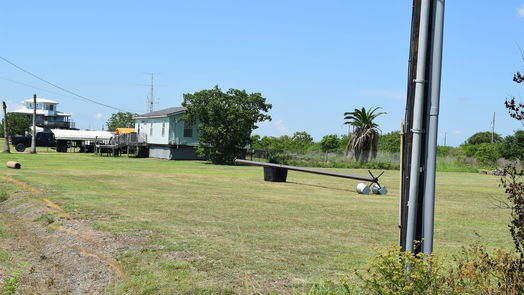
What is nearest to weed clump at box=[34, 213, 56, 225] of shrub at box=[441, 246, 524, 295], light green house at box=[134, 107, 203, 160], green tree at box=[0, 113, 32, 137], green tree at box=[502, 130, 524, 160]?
shrub at box=[441, 246, 524, 295]

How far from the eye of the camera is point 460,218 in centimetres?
1448

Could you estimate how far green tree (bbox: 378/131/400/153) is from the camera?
73375 mm

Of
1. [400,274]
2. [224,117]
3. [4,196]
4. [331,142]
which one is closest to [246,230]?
[400,274]

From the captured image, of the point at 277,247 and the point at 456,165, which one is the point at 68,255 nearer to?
the point at 277,247

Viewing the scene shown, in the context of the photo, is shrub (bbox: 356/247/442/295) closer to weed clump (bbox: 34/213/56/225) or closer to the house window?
weed clump (bbox: 34/213/56/225)

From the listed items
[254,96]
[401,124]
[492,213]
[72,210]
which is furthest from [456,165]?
[401,124]

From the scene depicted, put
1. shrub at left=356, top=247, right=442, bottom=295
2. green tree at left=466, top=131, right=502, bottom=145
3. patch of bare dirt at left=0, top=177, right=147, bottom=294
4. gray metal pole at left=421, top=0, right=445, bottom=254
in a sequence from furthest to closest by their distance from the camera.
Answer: green tree at left=466, top=131, right=502, bottom=145, patch of bare dirt at left=0, top=177, right=147, bottom=294, gray metal pole at left=421, top=0, right=445, bottom=254, shrub at left=356, top=247, right=442, bottom=295

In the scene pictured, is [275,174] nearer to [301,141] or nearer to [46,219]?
[46,219]

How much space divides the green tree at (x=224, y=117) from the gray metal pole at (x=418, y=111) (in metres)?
40.6

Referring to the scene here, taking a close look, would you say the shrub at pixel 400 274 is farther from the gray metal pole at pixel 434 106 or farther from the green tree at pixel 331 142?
the green tree at pixel 331 142

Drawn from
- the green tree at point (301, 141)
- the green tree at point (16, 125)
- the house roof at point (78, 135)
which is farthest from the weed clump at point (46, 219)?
the green tree at point (16, 125)

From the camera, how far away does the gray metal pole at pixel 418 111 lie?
5.26 m

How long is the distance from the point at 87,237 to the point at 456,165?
50.5 m

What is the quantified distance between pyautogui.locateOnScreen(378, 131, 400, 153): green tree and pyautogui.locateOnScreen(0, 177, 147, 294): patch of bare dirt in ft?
210
